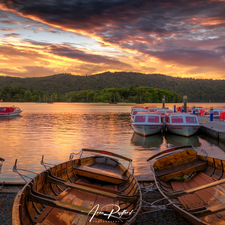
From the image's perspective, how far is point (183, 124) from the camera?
92.7ft

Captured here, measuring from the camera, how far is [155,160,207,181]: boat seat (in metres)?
9.86

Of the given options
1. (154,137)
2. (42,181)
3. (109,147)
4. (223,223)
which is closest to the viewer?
(223,223)

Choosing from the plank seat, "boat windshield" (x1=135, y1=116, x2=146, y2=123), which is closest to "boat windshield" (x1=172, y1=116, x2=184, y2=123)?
"boat windshield" (x1=135, y1=116, x2=146, y2=123)

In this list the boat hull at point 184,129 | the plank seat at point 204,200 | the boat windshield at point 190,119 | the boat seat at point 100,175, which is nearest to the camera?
the plank seat at point 204,200

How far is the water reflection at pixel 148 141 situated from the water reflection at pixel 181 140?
1016mm

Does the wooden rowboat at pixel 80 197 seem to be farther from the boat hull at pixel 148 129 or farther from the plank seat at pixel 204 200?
the boat hull at pixel 148 129

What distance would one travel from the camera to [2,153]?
2009 cm

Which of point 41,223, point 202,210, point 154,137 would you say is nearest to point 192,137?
point 154,137

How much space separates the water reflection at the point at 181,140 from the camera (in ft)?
86.1

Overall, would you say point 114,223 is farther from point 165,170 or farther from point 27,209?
point 165,170

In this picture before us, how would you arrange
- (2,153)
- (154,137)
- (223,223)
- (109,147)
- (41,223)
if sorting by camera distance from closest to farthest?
(41,223) < (223,223) < (2,153) < (109,147) < (154,137)

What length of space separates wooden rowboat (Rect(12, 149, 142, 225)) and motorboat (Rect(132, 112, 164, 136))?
17472mm

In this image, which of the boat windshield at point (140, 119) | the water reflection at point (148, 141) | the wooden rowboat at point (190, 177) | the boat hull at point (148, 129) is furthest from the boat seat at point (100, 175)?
the boat windshield at point (140, 119)

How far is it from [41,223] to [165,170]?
5.89m
